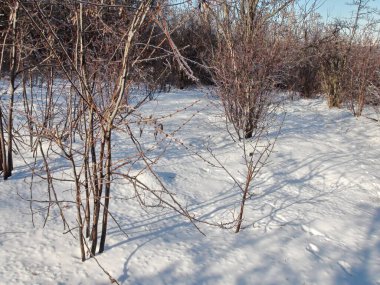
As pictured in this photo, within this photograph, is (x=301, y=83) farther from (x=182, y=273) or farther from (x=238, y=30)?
(x=182, y=273)

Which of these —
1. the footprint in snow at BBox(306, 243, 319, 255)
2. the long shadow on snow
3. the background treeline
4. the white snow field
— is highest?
the background treeline

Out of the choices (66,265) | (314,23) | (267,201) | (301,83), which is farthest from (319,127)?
(314,23)

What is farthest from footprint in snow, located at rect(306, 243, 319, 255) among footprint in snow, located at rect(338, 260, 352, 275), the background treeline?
the background treeline

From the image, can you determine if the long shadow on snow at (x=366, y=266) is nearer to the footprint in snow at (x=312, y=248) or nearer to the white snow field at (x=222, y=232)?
the white snow field at (x=222, y=232)

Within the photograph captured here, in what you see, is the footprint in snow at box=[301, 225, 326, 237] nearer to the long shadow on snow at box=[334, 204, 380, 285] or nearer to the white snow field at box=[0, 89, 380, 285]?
the white snow field at box=[0, 89, 380, 285]

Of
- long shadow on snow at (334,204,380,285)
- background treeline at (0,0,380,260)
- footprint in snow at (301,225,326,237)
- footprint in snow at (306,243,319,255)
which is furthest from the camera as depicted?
footprint in snow at (301,225,326,237)

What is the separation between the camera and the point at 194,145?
557 cm

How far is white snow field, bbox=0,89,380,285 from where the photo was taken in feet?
7.85

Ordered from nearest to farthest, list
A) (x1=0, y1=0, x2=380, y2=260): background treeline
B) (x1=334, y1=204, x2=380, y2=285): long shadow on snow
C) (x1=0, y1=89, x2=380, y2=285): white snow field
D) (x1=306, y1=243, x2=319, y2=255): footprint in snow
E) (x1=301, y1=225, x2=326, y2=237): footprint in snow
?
(x1=0, y1=0, x2=380, y2=260): background treeline < (x1=0, y1=89, x2=380, y2=285): white snow field < (x1=334, y1=204, x2=380, y2=285): long shadow on snow < (x1=306, y1=243, x2=319, y2=255): footprint in snow < (x1=301, y1=225, x2=326, y2=237): footprint in snow

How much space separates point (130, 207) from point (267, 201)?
4.66 feet

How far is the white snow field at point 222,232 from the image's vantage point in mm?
2393

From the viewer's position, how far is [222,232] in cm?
305

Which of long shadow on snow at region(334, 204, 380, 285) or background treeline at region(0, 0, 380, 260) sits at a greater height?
background treeline at region(0, 0, 380, 260)

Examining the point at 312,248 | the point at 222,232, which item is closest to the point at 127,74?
the point at 222,232
